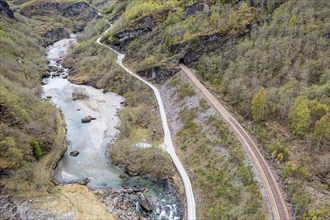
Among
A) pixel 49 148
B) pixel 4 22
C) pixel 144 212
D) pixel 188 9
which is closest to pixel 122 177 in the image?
pixel 144 212

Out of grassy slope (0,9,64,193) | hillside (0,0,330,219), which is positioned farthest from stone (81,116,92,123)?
grassy slope (0,9,64,193)

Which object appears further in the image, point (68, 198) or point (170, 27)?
point (170, 27)

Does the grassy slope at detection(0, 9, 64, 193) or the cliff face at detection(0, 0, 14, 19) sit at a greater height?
the cliff face at detection(0, 0, 14, 19)

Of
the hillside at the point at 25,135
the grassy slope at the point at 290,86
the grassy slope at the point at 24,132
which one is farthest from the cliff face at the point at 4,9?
the grassy slope at the point at 290,86

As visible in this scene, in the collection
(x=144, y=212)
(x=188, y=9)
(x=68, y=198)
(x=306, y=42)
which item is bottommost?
(x=144, y=212)

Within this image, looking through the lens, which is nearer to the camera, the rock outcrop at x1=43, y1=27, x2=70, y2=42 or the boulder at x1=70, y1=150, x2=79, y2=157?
the boulder at x1=70, y1=150, x2=79, y2=157

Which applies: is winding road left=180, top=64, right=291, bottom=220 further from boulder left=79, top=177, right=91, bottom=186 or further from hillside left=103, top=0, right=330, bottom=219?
boulder left=79, top=177, right=91, bottom=186

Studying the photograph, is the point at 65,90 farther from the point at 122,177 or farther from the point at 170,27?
the point at 122,177
